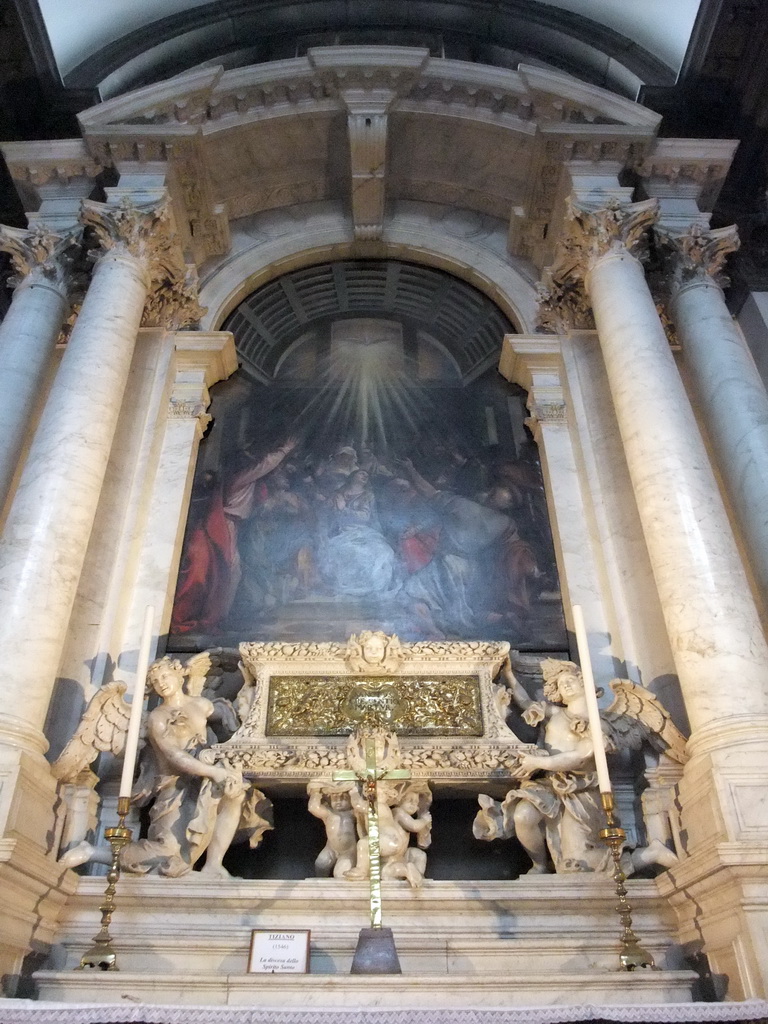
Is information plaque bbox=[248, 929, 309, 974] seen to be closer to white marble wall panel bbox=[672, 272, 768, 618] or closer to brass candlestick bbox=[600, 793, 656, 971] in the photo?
brass candlestick bbox=[600, 793, 656, 971]

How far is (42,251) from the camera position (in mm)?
7996

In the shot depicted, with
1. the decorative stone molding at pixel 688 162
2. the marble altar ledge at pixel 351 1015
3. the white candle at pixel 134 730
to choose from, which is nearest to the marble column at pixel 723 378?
the decorative stone molding at pixel 688 162

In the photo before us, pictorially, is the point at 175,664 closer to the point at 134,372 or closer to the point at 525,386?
the point at 134,372

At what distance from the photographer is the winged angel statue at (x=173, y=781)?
516 centimetres

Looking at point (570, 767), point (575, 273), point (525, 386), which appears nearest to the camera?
point (570, 767)

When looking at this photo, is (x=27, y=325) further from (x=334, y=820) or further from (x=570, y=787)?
(x=570, y=787)

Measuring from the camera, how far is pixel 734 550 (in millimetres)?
5770

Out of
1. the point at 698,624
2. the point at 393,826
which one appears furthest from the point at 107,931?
the point at 698,624

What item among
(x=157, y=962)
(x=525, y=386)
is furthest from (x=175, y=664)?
(x=525, y=386)

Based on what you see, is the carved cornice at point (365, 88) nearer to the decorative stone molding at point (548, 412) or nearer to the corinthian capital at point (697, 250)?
the corinthian capital at point (697, 250)

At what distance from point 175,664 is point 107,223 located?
423cm

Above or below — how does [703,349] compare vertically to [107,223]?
Result: below

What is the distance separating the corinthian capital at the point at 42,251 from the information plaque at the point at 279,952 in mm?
6124

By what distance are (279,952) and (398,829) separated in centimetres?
109
